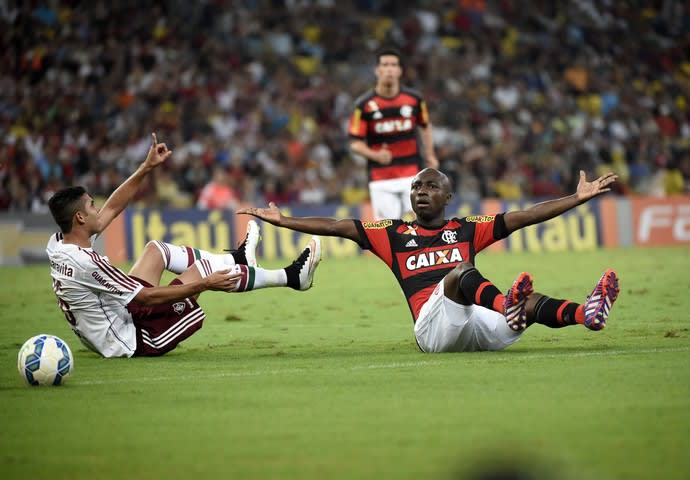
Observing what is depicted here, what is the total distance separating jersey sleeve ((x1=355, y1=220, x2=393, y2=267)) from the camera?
28.6 ft

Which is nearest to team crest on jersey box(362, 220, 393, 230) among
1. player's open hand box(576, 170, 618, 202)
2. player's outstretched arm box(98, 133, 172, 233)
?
player's open hand box(576, 170, 618, 202)

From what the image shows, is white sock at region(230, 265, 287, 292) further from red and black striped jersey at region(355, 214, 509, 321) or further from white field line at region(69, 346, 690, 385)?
white field line at region(69, 346, 690, 385)

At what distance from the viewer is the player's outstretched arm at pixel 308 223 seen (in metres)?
8.50

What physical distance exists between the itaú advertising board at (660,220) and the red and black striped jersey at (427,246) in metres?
15.5

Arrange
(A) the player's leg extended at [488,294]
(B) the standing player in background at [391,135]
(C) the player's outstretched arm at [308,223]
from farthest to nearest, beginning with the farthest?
(B) the standing player in background at [391,135] < (C) the player's outstretched arm at [308,223] < (A) the player's leg extended at [488,294]

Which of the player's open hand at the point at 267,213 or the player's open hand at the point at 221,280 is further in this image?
the player's open hand at the point at 267,213

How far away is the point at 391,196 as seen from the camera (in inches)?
563

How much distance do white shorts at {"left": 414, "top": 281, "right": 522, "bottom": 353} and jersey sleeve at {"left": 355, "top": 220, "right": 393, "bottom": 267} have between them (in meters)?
0.65

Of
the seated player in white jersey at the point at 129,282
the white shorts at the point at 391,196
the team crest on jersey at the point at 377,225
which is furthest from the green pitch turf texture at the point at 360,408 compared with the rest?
the white shorts at the point at 391,196

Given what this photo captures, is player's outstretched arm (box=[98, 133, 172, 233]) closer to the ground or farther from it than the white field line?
farther from it

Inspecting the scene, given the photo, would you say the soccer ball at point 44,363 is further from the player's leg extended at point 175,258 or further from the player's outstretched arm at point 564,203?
the player's outstretched arm at point 564,203

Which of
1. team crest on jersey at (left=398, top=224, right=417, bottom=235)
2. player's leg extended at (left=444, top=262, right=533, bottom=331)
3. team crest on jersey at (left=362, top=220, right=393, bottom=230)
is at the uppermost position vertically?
team crest on jersey at (left=362, top=220, right=393, bottom=230)

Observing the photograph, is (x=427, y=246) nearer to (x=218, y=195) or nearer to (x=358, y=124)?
(x=358, y=124)

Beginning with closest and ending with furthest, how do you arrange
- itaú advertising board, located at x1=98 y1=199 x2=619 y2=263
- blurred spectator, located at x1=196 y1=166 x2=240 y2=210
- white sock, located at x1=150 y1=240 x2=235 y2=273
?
white sock, located at x1=150 y1=240 x2=235 y2=273 → itaú advertising board, located at x1=98 y1=199 x2=619 y2=263 → blurred spectator, located at x1=196 y1=166 x2=240 y2=210
